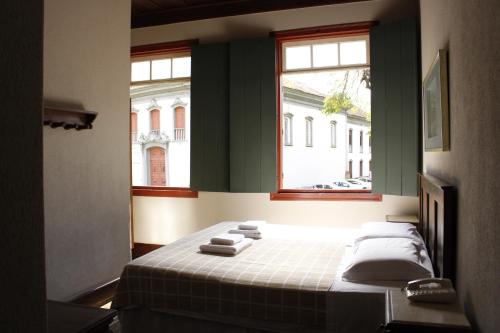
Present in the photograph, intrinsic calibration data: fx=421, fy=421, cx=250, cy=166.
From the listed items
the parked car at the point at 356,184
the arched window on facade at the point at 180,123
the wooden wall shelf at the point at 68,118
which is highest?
the arched window on facade at the point at 180,123

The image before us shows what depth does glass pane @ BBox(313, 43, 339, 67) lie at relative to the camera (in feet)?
14.6

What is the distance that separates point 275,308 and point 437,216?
939mm

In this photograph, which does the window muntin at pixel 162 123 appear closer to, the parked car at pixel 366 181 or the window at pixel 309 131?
the window at pixel 309 131

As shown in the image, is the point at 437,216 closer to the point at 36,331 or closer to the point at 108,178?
the point at 36,331

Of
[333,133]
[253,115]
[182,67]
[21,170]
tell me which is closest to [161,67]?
[182,67]

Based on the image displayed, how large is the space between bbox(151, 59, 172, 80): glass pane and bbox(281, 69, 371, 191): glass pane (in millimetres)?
1478

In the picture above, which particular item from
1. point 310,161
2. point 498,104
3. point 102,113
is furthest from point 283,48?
point 498,104

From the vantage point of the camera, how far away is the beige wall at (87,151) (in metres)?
3.23

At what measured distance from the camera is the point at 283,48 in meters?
4.66

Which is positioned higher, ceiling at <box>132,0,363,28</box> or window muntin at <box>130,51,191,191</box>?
ceiling at <box>132,0,363,28</box>

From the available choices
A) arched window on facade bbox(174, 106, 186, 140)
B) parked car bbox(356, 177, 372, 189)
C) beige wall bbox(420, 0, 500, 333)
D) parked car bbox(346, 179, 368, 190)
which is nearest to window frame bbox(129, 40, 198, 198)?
arched window on facade bbox(174, 106, 186, 140)

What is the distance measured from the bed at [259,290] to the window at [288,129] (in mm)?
2026

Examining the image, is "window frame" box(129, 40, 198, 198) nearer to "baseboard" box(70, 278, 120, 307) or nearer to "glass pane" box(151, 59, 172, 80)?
"glass pane" box(151, 59, 172, 80)

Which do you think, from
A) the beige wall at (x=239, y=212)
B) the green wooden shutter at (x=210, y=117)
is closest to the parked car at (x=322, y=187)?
the beige wall at (x=239, y=212)
